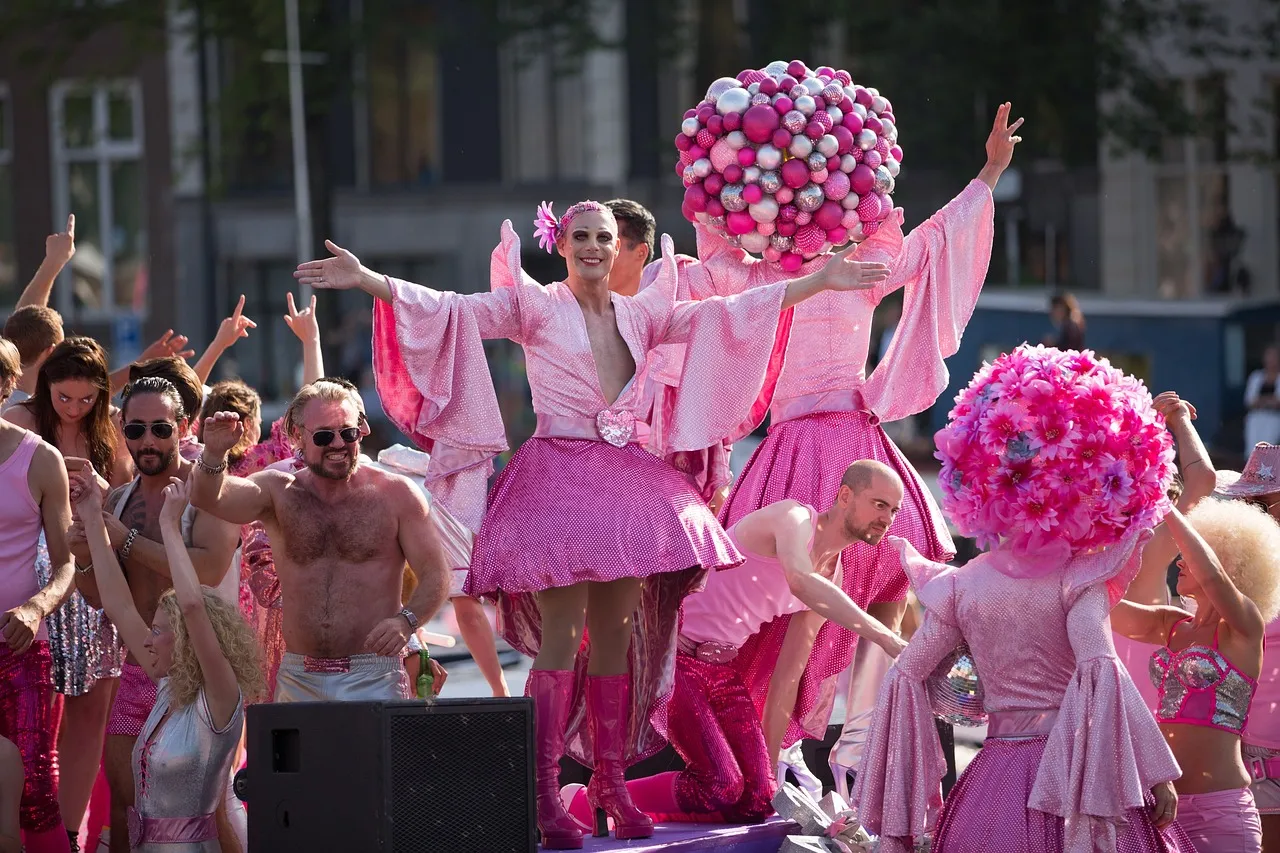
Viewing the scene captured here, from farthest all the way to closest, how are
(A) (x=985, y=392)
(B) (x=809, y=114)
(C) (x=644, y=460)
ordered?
(B) (x=809, y=114) < (C) (x=644, y=460) < (A) (x=985, y=392)

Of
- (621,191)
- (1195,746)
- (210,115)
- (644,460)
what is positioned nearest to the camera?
(1195,746)

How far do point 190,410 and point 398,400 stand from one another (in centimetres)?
70

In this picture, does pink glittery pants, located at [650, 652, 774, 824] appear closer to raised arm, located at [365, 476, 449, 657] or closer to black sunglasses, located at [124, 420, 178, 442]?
raised arm, located at [365, 476, 449, 657]

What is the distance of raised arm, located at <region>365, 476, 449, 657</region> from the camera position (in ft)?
17.2

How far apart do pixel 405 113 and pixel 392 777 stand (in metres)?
24.1

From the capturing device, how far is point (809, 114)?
600cm

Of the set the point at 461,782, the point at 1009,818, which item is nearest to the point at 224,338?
the point at 461,782

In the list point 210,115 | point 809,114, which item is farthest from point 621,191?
point 809,114

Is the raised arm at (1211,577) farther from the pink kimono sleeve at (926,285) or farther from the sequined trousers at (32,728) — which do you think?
the sequined trousers at (32,728)


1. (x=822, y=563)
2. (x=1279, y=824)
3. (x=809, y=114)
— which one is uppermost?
(x=809, y=114)

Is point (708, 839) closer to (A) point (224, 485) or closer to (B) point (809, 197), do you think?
(A) point (224, 485)

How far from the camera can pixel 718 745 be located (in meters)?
5.81

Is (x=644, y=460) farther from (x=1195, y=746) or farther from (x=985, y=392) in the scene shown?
(x=1195, y=746)

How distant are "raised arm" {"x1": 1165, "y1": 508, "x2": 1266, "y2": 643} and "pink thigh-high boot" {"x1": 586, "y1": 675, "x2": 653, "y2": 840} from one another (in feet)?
5.06
